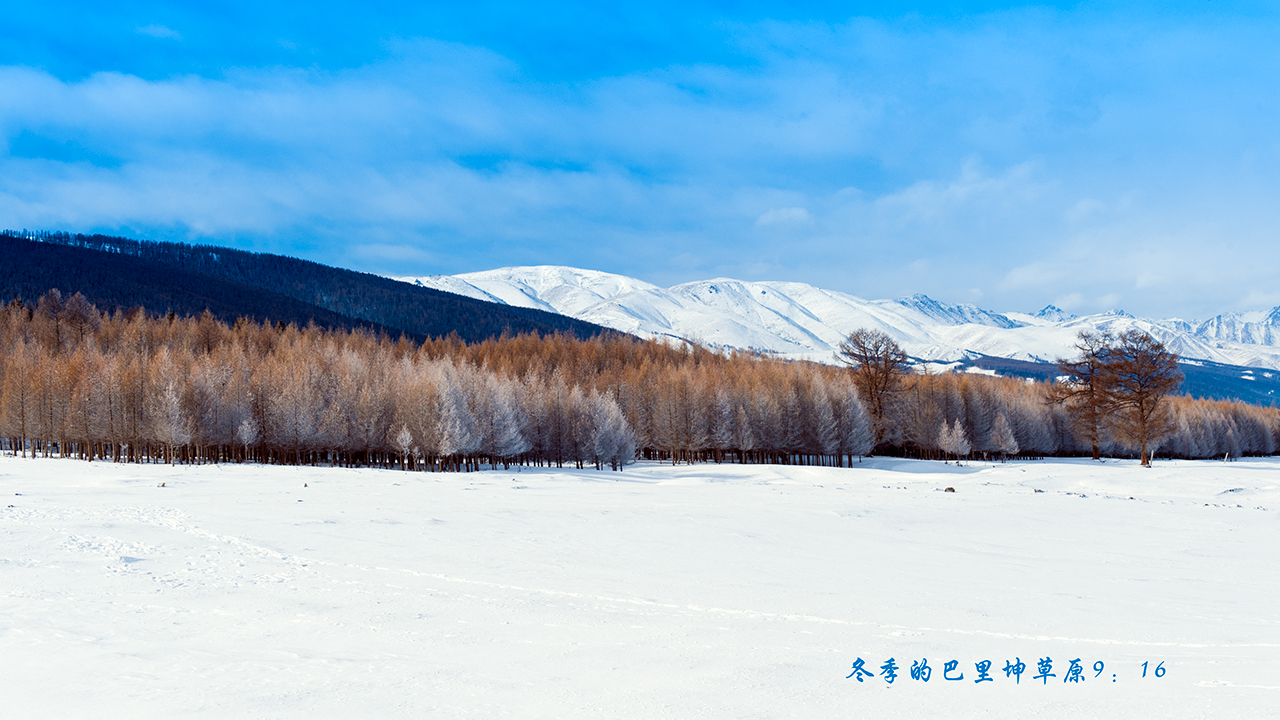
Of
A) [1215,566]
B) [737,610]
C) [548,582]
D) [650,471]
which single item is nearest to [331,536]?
[548,582]

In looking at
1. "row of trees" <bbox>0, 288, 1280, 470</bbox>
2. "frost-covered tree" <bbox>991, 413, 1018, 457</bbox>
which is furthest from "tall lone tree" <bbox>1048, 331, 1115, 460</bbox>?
"frost-covered tree" <bbox>991, 413, 1018, 457</bbox>

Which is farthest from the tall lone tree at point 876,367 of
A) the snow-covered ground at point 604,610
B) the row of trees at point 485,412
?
the snow-covered ground at point 604,610

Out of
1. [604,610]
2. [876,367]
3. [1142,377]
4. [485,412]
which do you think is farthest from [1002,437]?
[604,610]

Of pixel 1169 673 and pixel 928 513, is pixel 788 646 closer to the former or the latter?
pixel 1169 673

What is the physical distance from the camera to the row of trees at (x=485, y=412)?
70062mm

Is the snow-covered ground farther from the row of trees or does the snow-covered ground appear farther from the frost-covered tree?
the frost-covered tree

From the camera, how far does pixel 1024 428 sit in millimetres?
104562

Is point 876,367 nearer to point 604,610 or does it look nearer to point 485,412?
point 485,412

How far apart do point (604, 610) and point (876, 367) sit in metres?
79.2

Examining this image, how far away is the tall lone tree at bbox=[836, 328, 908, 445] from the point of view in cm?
8606

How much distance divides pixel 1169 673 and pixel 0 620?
1831 cm

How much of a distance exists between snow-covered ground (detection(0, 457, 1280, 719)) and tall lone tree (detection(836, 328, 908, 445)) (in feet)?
186

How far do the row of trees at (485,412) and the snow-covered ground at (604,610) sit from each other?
4284cm

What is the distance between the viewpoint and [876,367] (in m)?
87.1
